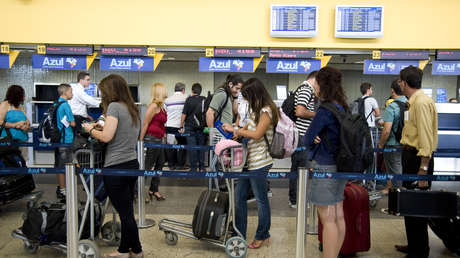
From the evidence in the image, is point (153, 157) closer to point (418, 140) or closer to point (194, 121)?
point (194, 121)

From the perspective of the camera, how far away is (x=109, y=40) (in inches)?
276

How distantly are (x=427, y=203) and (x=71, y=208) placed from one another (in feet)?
8.88

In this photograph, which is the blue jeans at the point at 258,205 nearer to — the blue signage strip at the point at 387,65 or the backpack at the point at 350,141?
the backpack at the point at 350,141

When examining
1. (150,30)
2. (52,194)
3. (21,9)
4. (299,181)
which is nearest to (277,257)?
(299,181)

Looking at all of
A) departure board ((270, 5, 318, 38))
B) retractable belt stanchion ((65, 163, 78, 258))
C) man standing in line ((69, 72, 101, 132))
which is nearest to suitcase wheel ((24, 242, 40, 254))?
retractable belt stanchion ((65, 163, 78, 258))

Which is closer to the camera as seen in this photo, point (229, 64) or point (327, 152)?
point (327, 152)

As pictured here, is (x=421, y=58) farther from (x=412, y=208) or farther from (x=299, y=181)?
(x=299, y=181)

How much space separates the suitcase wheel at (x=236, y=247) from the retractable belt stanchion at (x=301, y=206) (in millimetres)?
622

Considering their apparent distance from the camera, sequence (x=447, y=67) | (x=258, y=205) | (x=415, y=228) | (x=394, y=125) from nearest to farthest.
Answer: (x=415, y=228), (x=258, y=205), (x=394, y=125), (x=447, y=67)

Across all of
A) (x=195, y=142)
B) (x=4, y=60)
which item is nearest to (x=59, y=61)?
(x=4, y=60)

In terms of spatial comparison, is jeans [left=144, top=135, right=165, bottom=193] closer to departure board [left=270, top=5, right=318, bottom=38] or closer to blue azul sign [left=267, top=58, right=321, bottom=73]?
blue azul sign [left=267, top=58, right=321, bottom=73]

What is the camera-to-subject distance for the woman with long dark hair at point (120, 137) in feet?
8.88

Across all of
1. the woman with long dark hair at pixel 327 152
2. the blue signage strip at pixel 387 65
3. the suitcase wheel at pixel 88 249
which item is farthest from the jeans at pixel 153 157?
the blue signage strip at pixel 387 65

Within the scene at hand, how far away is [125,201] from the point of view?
282 cm
